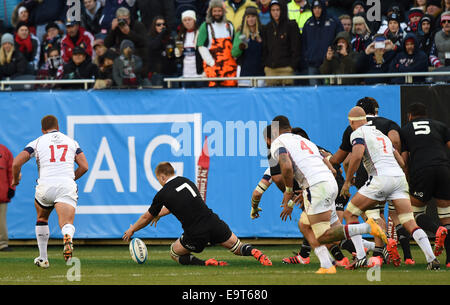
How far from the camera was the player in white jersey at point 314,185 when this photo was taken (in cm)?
1167

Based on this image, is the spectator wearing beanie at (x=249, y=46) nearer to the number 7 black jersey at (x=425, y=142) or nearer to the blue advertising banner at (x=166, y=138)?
the blue advertising banner at (x=166, y=138)

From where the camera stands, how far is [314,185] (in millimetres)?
11836

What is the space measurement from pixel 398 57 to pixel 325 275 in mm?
7841

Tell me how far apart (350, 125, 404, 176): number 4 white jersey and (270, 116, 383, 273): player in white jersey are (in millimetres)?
744

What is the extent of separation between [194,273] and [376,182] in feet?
9.35

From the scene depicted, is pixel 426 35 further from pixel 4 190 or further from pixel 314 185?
pixel 4 190

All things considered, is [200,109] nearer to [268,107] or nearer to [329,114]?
[268,107]

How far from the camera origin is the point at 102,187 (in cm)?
1823

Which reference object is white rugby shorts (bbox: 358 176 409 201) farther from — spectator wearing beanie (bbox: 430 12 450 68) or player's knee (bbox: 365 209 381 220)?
spectator wearing beanie (bbox: 430 12 450 68)

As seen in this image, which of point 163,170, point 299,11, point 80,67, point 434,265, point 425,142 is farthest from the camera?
point 299,11

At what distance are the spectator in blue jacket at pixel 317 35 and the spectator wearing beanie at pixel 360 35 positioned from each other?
0.32 m

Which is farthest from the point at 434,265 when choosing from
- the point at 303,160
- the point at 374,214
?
the point at 303,160

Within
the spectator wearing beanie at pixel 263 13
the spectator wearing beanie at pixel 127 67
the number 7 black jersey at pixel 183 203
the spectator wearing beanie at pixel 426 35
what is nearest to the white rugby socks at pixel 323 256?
the number 7 black jersey at pixel 183 203

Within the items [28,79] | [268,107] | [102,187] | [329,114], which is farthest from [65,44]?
[329,114]
